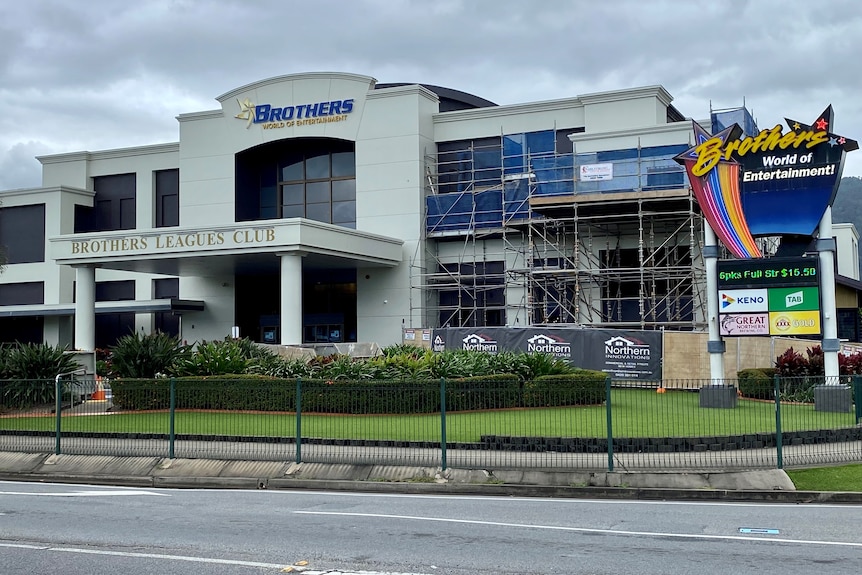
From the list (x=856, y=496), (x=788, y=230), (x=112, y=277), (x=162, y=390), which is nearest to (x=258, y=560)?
(x=856, y=496)

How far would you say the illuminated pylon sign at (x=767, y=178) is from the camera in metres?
22.7

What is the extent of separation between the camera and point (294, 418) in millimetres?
18047

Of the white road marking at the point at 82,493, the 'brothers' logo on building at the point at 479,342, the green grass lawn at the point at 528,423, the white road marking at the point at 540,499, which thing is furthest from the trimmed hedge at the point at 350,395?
the 'brothers' logo on building at the point at 479,342

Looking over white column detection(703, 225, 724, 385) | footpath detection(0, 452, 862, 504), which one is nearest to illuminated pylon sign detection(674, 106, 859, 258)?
white column detection(703, 225, 724, 385)

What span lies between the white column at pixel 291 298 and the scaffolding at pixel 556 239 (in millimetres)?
6903

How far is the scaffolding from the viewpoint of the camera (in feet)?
120

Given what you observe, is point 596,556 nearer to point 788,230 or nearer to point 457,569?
point 457,569

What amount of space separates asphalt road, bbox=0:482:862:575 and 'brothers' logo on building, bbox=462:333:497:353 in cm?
1814

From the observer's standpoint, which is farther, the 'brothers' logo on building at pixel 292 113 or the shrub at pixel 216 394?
the 'brothers' logo on building at pixel 292 113

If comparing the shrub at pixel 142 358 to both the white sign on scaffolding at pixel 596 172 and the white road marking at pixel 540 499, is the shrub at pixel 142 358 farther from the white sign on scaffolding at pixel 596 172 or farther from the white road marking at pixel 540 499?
the white sign on scaffolding at pixel 596 172

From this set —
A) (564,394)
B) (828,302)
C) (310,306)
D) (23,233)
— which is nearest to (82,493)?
(564,394)

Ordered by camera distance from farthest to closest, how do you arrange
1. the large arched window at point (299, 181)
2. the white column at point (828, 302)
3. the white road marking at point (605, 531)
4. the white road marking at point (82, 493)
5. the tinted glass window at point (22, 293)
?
the tinted glass window at point (22, 293) → the large arched window at point (299, 181) → the white column at point (828, 302) → the white road marking at point (82, 493) → the white road marking at point (605, 531)

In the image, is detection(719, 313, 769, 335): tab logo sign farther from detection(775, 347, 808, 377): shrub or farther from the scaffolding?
the scaffolding

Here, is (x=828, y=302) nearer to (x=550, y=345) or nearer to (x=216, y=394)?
(x=550, y=345)
